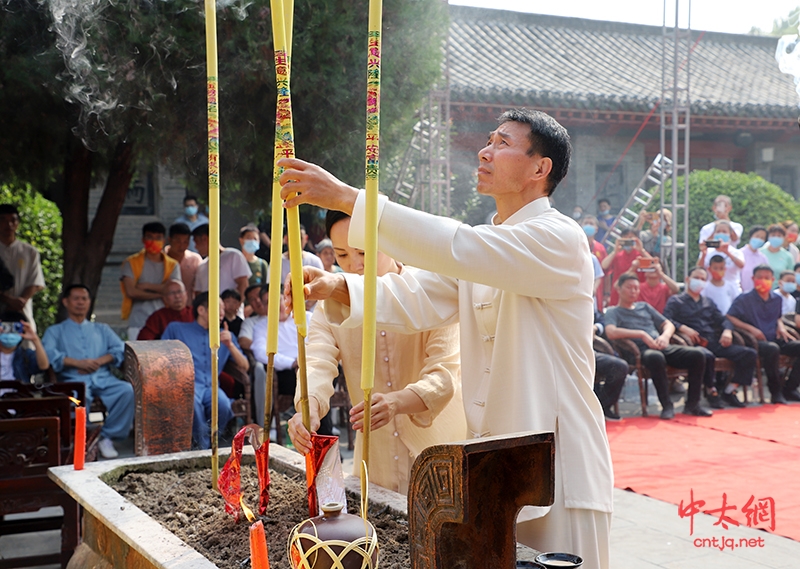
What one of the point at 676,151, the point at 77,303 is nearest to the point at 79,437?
the point at 77,303

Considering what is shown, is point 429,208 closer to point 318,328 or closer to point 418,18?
point 418,18

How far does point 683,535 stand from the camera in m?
4.83

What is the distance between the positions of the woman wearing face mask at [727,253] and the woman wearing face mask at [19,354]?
6.96 metres

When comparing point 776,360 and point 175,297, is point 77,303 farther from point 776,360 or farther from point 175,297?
point 776,360

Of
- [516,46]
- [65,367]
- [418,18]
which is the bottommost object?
[65,367]

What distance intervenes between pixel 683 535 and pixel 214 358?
10.6ft

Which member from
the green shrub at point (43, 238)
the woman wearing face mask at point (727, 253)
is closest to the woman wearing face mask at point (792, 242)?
the woman wearing face mask at point (727, 253)

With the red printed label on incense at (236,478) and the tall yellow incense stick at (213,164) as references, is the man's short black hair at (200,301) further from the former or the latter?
the red printed label on incense at (236,478)

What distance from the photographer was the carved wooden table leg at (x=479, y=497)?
170cm

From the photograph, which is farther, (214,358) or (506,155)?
(214,358)

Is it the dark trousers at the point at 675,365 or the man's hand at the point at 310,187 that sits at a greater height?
the man's hand at the point at 310,187

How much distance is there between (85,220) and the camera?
285 inches

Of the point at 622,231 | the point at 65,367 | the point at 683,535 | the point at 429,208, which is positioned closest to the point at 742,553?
the point at 683,535

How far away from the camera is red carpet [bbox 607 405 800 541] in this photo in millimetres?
5523
